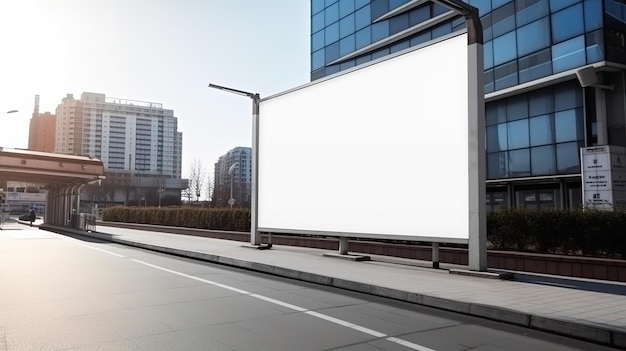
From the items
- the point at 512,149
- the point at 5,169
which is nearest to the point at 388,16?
the point at 512,149

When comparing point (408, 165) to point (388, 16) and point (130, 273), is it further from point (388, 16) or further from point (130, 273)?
point (388, 16)

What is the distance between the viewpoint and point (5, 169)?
115 feet

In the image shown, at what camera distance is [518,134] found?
26906 millimetres

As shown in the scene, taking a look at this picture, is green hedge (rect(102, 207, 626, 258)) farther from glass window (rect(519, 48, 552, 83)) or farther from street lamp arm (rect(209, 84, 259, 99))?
glass window (rect(519, 48, 552, 83))

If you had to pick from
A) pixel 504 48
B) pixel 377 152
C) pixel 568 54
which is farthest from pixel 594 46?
pixel 377 152

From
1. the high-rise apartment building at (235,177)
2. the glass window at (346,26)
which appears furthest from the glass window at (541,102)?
the high-rise apartment building at (235,177)

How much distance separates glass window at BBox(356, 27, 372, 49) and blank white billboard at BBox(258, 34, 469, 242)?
19745mm

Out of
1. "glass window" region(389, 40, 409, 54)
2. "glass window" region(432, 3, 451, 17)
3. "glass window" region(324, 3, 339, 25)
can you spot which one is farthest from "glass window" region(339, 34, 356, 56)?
"glass window" region(432, 3, 451, 17)

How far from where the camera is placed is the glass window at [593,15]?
22.1m

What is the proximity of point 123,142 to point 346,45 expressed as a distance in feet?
288

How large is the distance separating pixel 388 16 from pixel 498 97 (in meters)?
10.5

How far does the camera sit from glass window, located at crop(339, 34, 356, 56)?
3652cm

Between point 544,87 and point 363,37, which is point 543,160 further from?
point 363,37

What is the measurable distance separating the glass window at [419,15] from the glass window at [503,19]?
4.94 m
